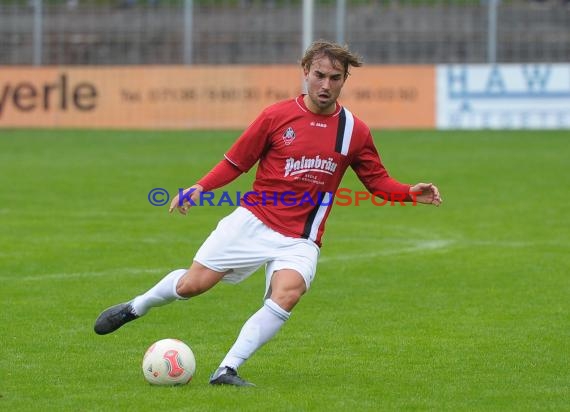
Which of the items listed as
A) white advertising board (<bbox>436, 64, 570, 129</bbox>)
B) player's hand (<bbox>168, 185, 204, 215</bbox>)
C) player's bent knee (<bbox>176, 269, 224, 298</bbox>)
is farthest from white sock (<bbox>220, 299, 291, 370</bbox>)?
white advertising board (<bbox>436, 64, 570, 129</bbox>)

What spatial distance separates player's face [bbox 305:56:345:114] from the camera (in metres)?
7.40

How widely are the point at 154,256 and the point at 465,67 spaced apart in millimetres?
17207

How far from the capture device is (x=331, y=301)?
10805 mm

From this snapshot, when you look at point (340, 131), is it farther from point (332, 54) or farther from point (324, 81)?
point (332, 54)

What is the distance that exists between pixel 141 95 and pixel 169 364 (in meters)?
23.7

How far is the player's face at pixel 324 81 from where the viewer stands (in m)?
7.40

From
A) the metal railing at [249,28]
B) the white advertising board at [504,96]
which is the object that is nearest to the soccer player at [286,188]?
the white advertising board at [504,96]

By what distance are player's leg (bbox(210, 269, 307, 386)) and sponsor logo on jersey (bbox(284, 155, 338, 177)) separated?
642 mm

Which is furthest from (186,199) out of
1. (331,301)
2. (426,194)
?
(331,301)

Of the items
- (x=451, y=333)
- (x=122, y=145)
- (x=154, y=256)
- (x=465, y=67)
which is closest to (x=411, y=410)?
(x=451, y=333)

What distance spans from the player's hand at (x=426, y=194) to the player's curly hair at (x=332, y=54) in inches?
33.0

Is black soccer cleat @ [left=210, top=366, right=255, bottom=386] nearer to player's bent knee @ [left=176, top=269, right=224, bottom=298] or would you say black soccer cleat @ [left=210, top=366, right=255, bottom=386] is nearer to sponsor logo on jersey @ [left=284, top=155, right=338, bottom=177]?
player's bent knee @ [left=176, top=269, right=224, bottom=298]

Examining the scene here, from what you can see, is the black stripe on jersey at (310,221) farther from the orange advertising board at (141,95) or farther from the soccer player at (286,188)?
the orange advertising board at (141,95)

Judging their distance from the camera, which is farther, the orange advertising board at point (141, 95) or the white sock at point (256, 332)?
the orange advertising board at point (141, 95)
